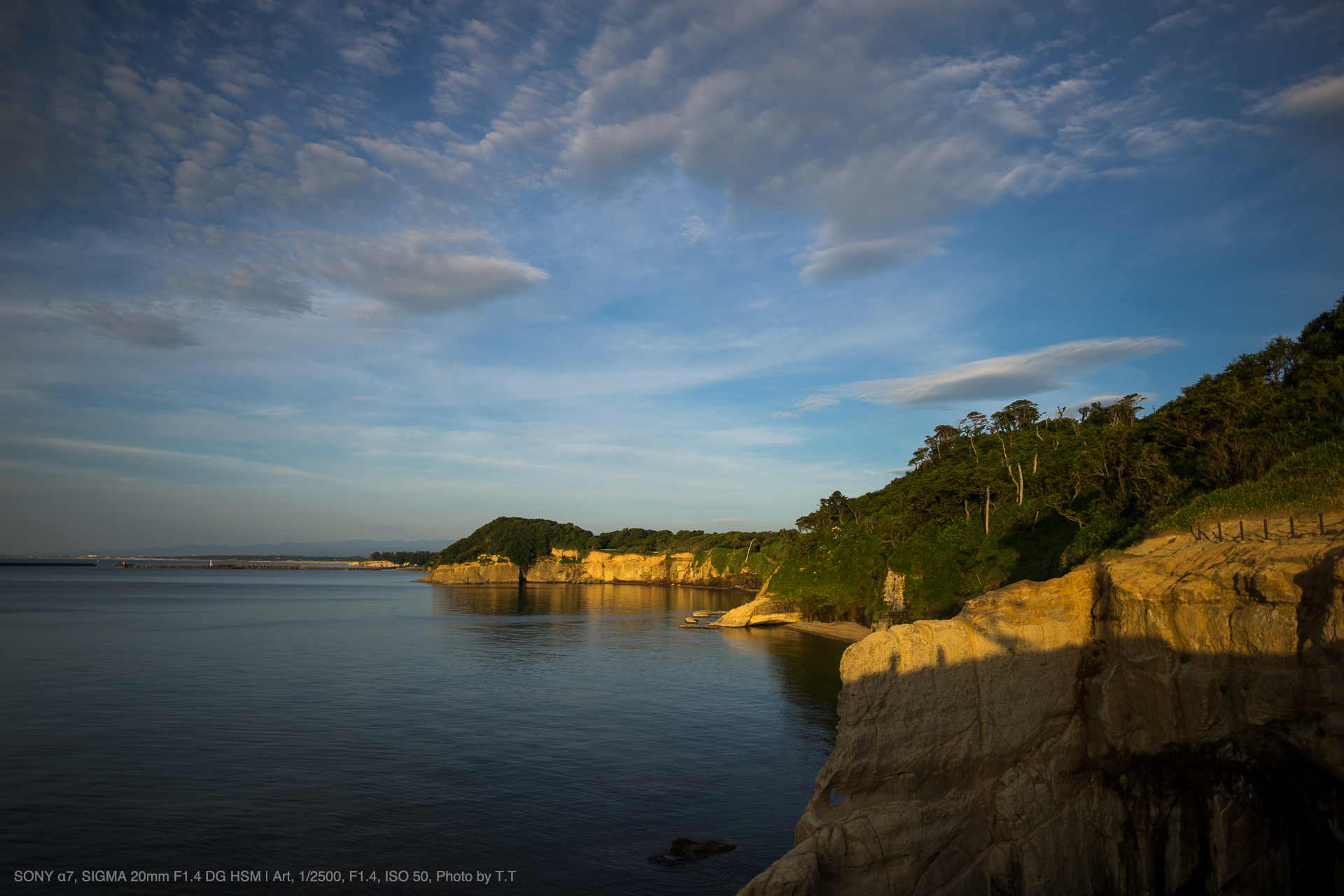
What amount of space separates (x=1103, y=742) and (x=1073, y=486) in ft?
171

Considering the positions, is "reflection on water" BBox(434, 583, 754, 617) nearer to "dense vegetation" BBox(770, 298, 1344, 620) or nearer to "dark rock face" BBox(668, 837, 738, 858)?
"dense vegetation" BBox(770, 298, 1344, 620)

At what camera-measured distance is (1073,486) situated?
2403 inches

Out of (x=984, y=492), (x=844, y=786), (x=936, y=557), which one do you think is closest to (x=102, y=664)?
(x=844, y=786)

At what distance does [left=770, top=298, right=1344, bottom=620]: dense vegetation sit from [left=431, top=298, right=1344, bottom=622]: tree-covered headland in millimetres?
128

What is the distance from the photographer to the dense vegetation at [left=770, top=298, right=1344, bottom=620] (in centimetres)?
2888

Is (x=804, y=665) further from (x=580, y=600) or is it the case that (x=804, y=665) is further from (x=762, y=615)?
(x=580, y=600)

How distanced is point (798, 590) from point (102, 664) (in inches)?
2928

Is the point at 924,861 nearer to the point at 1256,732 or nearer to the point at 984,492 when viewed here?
the point at 1256,732

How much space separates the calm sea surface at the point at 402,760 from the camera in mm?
21594

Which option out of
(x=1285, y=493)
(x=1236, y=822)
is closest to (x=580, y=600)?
(x=1285, y=493)

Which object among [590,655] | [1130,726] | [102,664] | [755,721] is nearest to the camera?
[1130,726]

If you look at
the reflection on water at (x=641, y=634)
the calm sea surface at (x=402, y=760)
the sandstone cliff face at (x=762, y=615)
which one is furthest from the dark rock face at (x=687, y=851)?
the sandstone cliff face at (x=762, y=615)

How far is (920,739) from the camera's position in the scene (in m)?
16.1

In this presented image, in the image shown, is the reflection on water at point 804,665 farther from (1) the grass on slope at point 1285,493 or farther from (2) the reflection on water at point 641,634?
(1) the grass on slope at point 1285,493
